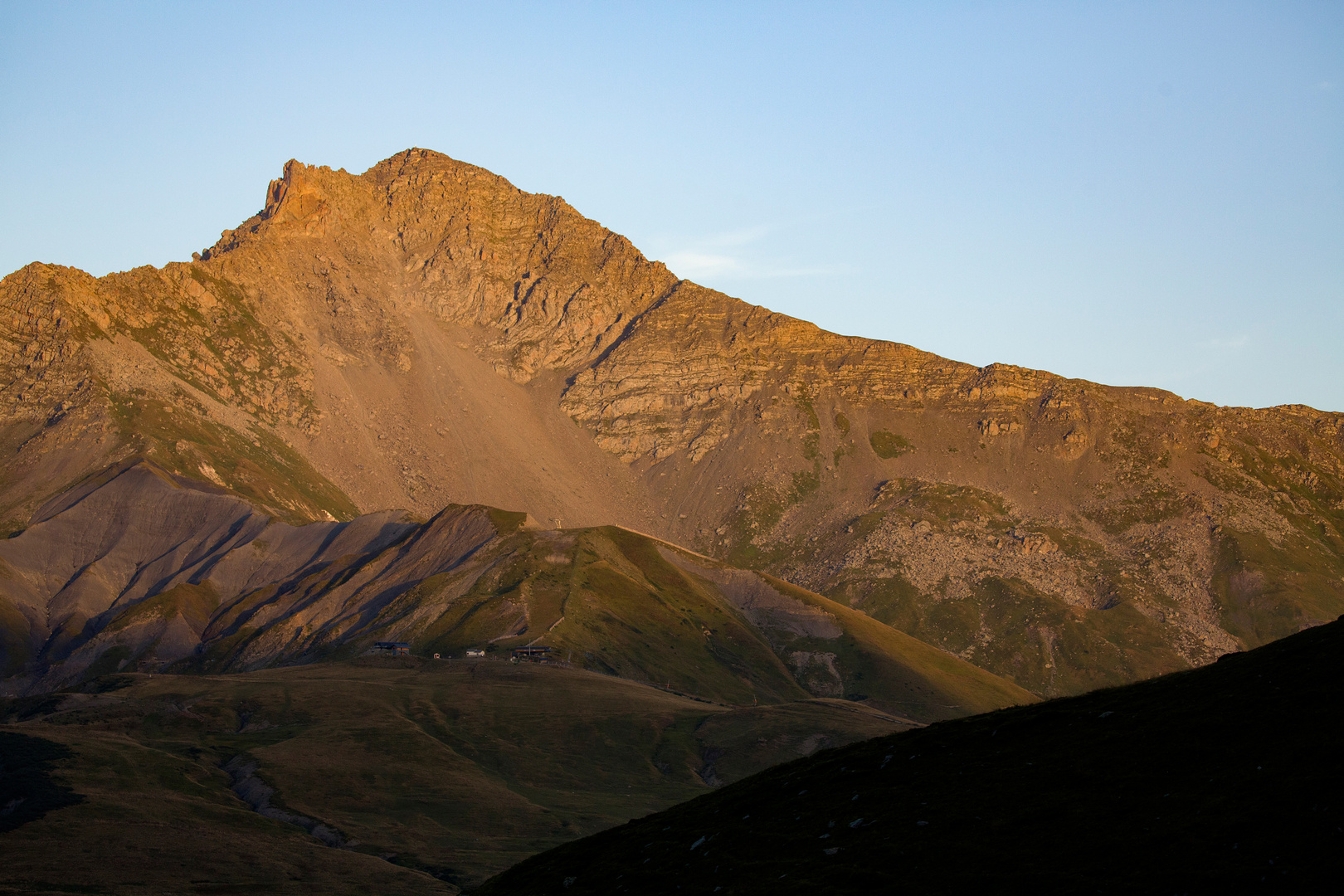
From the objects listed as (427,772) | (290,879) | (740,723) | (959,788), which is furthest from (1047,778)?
(740,723)

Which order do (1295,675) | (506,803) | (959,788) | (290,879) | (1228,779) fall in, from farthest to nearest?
(506,803)
(290,879)
(959,788)
(1295,675)
(1228,779)

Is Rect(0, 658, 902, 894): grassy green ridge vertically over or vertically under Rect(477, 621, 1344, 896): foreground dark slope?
under

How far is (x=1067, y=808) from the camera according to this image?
137 feet

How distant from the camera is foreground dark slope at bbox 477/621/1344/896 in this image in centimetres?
3469

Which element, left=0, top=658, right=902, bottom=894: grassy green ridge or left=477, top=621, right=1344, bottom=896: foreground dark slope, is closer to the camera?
left=477, top=621, right=1344, bottom=896: foreground dark slope

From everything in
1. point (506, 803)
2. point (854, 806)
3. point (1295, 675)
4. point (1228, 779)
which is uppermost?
point (1295, 675)

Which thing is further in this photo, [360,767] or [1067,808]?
[360,767]

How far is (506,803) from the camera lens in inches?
5084

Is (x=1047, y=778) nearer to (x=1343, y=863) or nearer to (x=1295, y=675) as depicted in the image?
(x=1295, y=675)

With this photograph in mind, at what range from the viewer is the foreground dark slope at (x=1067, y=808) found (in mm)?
34688

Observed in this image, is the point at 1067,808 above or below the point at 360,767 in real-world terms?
above

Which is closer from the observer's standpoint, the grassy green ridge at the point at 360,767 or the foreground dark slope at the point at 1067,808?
the foreground dark slope at the point at 1067,808

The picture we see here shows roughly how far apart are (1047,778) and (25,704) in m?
164

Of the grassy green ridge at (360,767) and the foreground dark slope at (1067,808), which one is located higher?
Result: the foreground dark slope at (1067,808)
